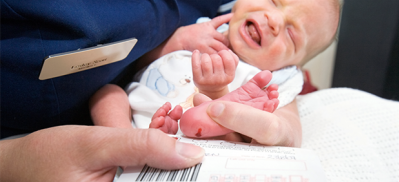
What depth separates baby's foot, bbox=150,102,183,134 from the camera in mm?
572

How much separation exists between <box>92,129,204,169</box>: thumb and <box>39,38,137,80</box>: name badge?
0.20 meters

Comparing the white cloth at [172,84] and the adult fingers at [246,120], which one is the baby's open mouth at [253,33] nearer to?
the white cloth at [172,84]

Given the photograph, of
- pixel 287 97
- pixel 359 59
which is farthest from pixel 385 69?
pixel 287 97

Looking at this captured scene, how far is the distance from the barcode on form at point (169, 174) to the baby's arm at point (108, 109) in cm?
27

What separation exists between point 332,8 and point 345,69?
95 cm

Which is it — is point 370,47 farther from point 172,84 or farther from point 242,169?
point 242,169

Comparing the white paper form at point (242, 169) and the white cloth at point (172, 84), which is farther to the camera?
the white cloth at point (172, 84)

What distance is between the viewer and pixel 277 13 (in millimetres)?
833

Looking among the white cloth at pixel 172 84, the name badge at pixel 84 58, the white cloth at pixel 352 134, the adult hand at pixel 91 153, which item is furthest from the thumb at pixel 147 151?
the white cloth at pixel 352 134

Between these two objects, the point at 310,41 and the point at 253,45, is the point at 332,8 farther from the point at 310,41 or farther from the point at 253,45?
the point at 253,45

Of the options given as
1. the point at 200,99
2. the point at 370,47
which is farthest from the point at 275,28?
the point at 370,47

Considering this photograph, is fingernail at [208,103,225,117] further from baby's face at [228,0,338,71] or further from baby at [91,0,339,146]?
baby's face at [228,0,338,71]

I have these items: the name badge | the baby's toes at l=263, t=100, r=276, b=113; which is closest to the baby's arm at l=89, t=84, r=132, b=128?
the name badge

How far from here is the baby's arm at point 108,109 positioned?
700 millimetres
